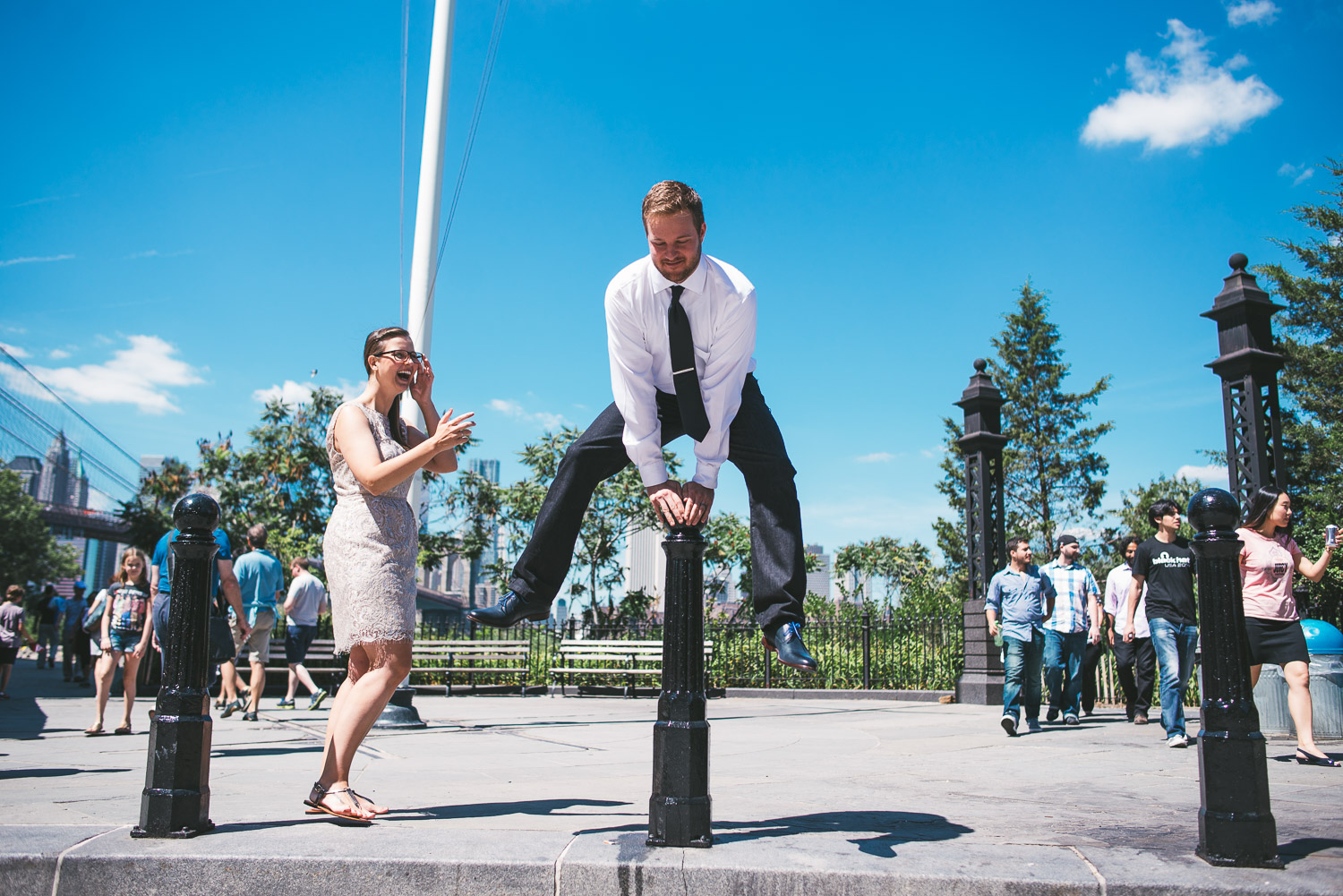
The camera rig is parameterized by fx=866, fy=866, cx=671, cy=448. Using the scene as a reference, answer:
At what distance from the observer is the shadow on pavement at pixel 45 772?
15.1 ft

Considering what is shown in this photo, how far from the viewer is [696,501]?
2994 millimetres

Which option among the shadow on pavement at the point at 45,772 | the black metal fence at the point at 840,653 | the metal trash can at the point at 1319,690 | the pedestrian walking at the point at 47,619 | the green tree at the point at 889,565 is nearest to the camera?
the shadow on pavement at the point at 45,772

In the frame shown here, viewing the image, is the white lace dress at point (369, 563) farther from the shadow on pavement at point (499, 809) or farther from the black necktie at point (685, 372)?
the black necktie at point (685, 372)

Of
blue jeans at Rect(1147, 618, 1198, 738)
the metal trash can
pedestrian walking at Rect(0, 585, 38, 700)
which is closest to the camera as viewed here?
blue jeans at Rect(1147, 618, 1198, 738)

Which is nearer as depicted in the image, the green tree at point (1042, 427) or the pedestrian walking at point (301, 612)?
the pedestrian walking at point (301, 612)

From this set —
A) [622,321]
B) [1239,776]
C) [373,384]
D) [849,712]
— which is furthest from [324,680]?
[1239,776]

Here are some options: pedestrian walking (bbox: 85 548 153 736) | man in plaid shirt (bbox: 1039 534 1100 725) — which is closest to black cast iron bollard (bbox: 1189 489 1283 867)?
man in plaid shirt (bbox: 1039 534 1100 725)

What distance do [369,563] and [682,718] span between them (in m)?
1.34

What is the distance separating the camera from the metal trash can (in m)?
6.76

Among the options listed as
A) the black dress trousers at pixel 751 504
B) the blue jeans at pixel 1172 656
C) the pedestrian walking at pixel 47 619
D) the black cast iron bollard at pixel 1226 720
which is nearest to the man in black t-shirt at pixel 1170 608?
the blue jeans at pixel 1172 656

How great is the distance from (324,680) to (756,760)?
32.3 feet

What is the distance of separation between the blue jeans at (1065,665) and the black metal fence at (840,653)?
4.77 metres

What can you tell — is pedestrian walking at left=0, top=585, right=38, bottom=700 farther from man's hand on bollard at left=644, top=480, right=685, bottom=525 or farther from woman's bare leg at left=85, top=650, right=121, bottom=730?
man's hand on bollard at left=644, top=480, right=685, bottom=525

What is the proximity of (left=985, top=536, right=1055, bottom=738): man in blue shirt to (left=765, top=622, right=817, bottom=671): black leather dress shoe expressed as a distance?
4.98 meters
